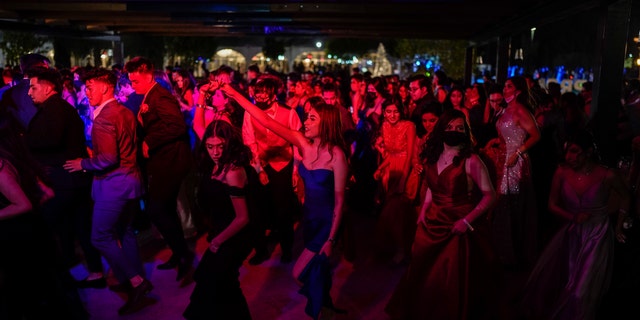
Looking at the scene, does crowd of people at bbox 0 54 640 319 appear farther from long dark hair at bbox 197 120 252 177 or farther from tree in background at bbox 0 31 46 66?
tree in background at bbox 0 31 46 66

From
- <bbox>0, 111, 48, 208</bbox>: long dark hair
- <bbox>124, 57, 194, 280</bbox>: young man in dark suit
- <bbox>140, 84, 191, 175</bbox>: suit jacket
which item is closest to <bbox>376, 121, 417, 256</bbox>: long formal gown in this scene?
<bbox>124, 57, 194, 280</bbox>: young man in dark suit

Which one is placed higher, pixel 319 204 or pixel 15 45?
pixel 15 45

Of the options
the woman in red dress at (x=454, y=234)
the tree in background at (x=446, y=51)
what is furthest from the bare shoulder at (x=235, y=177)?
the tree in background at (x=446, y=51)

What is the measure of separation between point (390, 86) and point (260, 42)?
38.8 meters

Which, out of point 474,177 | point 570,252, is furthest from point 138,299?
point 570,252

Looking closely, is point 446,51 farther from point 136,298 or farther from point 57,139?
point 136,298

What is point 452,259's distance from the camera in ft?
14.3

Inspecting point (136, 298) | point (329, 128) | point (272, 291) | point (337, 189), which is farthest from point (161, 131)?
point (337, 189)

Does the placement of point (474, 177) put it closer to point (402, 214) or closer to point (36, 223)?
point (402, 214)

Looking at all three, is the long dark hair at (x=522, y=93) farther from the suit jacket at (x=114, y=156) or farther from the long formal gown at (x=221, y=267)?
the suit jacket at (x=114, y=156)

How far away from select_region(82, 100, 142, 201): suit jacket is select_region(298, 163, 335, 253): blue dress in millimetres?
1546

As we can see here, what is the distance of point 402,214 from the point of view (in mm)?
6359

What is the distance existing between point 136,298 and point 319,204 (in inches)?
71.7

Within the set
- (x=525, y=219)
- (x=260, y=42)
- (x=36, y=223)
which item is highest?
(x=260, y=42)
